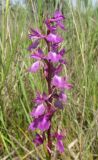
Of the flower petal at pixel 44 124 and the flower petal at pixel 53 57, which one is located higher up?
the flower petal at pixel 53 57

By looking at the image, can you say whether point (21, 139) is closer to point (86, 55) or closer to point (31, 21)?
point (86, 55)

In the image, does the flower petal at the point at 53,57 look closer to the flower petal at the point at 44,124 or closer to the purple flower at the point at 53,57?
the purple flower at the point at 53,57

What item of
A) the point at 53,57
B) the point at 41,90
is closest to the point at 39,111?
the point at 53,57

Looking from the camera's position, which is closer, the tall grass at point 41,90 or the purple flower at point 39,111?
the purple flower at point 39,111

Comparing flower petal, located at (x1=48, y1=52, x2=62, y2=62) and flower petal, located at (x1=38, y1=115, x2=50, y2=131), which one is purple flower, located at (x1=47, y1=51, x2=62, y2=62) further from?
flower petal, located at (x1=38, y1=115, x2=50, y2=131)

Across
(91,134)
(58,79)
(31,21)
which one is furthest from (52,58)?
(31,21)

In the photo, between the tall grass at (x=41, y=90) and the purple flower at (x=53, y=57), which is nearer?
the purple flower at (x=53, y=57)

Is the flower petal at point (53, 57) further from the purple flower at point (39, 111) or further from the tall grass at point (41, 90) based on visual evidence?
the tall grass at point (41, 90)

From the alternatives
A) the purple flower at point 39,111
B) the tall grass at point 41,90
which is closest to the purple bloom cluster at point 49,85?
the purple flower at point 39,111

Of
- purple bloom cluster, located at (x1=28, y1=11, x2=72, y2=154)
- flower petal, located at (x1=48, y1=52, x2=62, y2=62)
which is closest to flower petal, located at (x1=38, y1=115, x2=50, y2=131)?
purple bloom cluster, located at (x1=28, y1=11, x2=72, y2=154)
